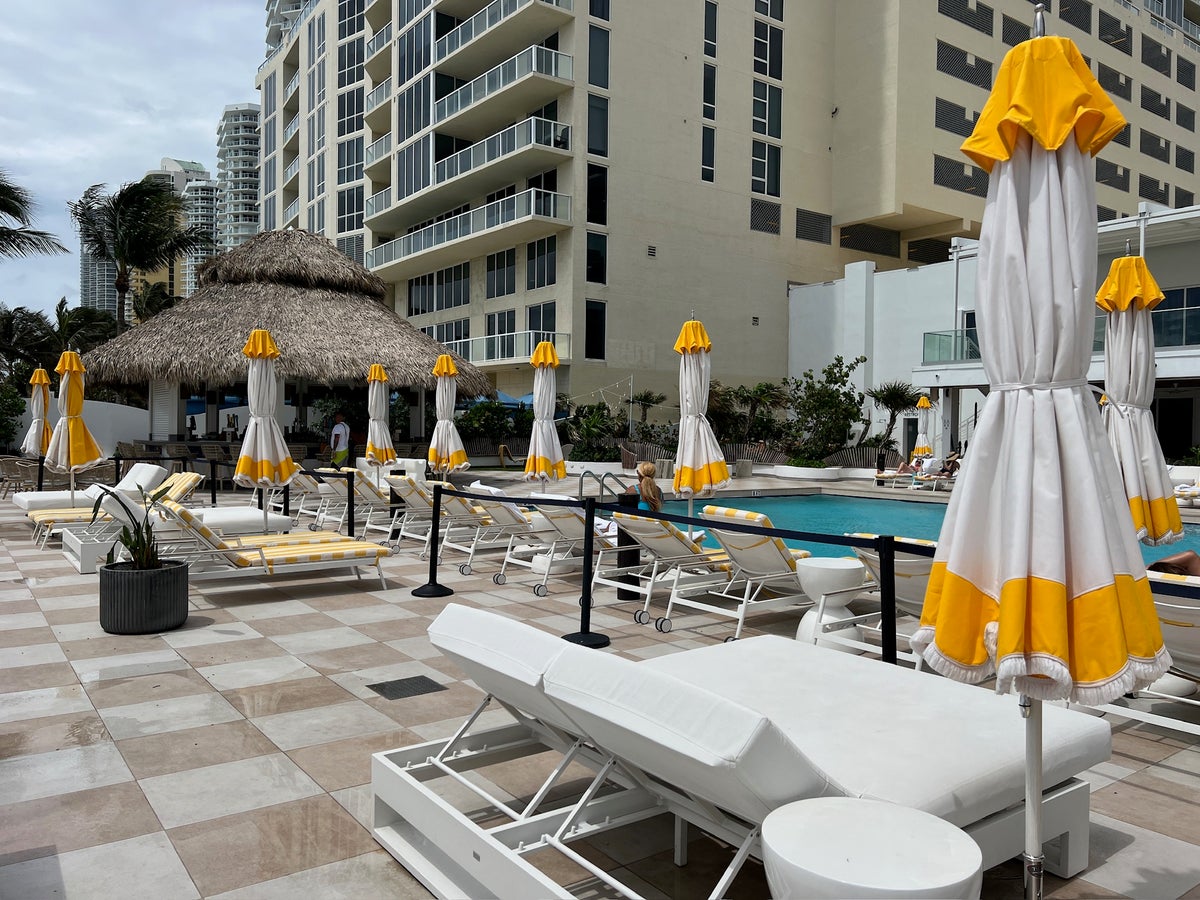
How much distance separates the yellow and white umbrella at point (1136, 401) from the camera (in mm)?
6660

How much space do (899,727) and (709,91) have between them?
2932 centimetres

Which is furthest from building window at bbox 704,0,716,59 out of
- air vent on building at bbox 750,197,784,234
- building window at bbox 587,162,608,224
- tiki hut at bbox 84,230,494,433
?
tiki hut at bbox 84,230,494,433

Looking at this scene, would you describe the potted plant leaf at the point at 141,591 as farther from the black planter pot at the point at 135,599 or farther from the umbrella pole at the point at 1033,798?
the umbrella pole at the point at 1033,798

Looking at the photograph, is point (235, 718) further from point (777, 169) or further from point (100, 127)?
point (777, 169)

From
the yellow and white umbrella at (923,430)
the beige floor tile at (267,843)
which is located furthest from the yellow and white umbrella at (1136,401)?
the yellow and white umbrella at (923,430)

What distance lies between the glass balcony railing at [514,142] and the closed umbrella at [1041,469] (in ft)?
81.4

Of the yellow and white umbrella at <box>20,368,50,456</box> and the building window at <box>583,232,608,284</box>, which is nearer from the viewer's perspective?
the yellow and white umbrella at <box>20,368,50,456</box>

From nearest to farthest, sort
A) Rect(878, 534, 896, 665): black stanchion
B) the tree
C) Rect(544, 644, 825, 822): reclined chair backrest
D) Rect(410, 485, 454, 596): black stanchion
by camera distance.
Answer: Rect(544, 644, 825, 822): reclined chair backrest < Rect(878, 534, 896, 665): black stanchion < Rect(410, 485, 454, 596): black stanchion < the tree

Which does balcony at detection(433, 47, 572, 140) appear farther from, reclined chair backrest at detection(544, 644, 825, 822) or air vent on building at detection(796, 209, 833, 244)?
reclined chair backrest at detection(544, 644, 825, 822)

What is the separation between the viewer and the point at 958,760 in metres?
2.68

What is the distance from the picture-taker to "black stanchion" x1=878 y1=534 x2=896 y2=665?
4.30 meters

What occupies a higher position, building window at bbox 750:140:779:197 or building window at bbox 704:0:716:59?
building window at bbox 704:0:716:59

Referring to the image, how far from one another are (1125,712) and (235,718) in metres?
4.41

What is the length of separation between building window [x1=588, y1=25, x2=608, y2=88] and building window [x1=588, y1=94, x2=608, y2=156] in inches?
19.3
